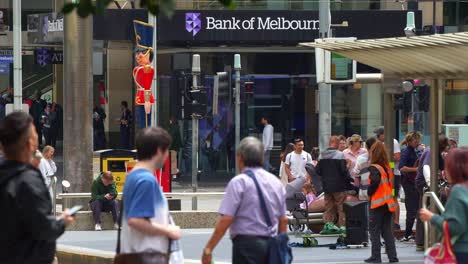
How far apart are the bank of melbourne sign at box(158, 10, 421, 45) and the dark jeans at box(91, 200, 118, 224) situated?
13845mm

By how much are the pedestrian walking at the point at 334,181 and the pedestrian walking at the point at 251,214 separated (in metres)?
10.2

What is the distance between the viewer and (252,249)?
8.73 meters

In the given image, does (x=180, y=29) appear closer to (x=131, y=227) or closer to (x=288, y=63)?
(x=288, y=63)

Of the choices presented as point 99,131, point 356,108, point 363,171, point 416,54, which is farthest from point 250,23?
point 416,54

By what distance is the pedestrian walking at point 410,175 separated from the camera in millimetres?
18266

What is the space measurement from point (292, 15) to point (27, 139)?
28482mm

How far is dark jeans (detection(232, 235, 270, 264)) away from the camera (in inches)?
344

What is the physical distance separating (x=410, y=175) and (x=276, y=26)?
17.4 m

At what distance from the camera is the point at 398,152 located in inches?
806

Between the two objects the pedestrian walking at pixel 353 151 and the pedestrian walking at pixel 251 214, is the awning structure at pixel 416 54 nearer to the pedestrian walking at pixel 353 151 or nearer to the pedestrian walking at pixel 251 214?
the pedestrian walking at pixel 251 214

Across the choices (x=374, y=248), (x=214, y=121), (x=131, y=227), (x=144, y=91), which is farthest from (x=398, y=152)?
(x=214, y=121)

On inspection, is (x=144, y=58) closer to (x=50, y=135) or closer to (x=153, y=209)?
(x=50, y=135)

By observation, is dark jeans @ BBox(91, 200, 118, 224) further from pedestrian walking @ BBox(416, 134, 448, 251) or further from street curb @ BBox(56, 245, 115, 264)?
pedestrian walking @ BBox(416, 134, 448, 251)

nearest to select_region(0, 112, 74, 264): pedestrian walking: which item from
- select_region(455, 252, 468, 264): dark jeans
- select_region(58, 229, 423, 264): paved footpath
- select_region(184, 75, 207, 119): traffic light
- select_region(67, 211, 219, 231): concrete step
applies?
select_region(455, 252, 468, 264): dark jeans
